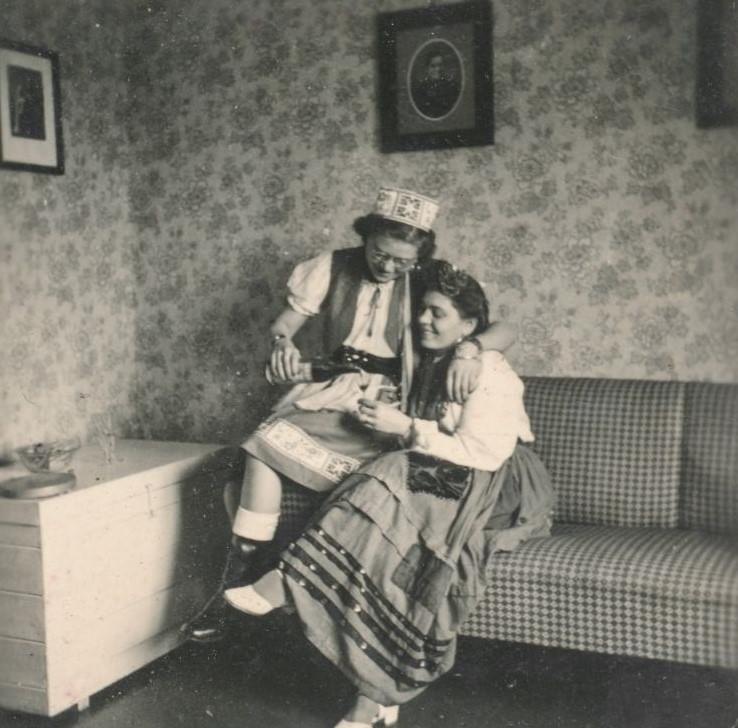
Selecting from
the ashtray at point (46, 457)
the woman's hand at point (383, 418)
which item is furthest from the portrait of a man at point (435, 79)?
the ashtray at point (46, 457)

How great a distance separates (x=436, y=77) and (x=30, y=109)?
132 cm

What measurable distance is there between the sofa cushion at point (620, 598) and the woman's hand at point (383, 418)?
41 cm

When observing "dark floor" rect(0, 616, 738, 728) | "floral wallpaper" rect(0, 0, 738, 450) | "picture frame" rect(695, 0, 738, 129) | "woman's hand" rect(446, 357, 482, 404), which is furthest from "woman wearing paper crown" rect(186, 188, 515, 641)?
"picture frame" rect(695, 0, 738, 129)

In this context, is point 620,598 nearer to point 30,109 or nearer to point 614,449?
point 614,449

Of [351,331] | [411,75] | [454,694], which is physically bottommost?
[454,694]

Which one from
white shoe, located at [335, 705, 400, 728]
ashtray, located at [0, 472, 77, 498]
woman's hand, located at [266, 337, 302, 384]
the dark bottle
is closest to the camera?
white shoe, located at [335, 705, 400, 728]

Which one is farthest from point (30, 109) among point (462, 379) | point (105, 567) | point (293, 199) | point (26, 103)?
point (462, 379)

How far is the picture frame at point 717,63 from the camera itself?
111 inches

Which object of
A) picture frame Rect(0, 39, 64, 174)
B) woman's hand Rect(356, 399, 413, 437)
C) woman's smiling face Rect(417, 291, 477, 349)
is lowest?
woman's hand Rect(356, 399, 413, 437)

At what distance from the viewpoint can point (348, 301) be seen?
9.65ft

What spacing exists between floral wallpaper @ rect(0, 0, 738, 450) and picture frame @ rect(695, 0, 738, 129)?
33 millimetres

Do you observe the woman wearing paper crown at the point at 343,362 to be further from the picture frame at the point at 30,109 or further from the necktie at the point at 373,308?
the picture frame at the point at 30,109

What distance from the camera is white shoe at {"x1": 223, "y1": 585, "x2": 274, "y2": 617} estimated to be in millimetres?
2379

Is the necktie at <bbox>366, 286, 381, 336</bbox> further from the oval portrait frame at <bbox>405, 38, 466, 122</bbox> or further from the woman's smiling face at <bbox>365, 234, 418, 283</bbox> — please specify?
the oval portrait frame at <bbox>405, 38, 466, 122</bbox>
